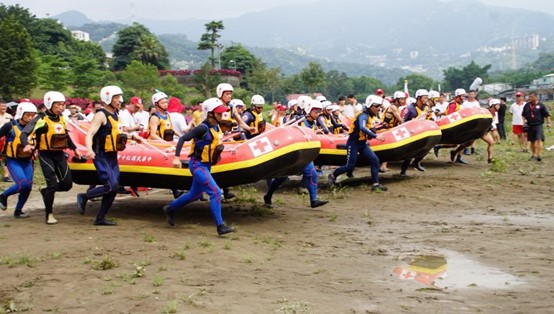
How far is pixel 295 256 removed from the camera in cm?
758

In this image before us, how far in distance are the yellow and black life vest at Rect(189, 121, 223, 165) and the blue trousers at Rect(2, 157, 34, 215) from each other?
2722 mm

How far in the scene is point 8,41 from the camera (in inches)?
2002

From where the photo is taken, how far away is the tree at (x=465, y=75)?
126 m

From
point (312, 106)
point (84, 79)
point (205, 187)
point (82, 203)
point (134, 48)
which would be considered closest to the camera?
point (205, 187)

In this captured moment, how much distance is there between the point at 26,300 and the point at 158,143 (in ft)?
16.7

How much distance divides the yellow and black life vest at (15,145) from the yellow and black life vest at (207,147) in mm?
2636

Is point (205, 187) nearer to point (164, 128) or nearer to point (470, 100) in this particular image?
point (164, 128)

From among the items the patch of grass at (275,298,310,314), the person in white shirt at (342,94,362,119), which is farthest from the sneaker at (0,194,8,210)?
the person in white shirt at (342,94,362,119)

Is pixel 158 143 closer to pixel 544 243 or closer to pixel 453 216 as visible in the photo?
pixel 453 216

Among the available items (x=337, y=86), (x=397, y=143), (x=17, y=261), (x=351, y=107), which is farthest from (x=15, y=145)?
(x=337, y=86)

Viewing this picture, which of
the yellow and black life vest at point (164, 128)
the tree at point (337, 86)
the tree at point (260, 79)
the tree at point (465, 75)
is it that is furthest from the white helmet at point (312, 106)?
the tree at point (337, 86)

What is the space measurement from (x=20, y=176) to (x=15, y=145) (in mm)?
461

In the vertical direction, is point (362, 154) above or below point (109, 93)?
below

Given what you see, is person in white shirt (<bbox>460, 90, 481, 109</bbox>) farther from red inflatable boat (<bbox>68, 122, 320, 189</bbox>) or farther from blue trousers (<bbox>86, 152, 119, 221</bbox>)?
blue trousers (<bbox>86, 152, 119, 221</bbox>)
